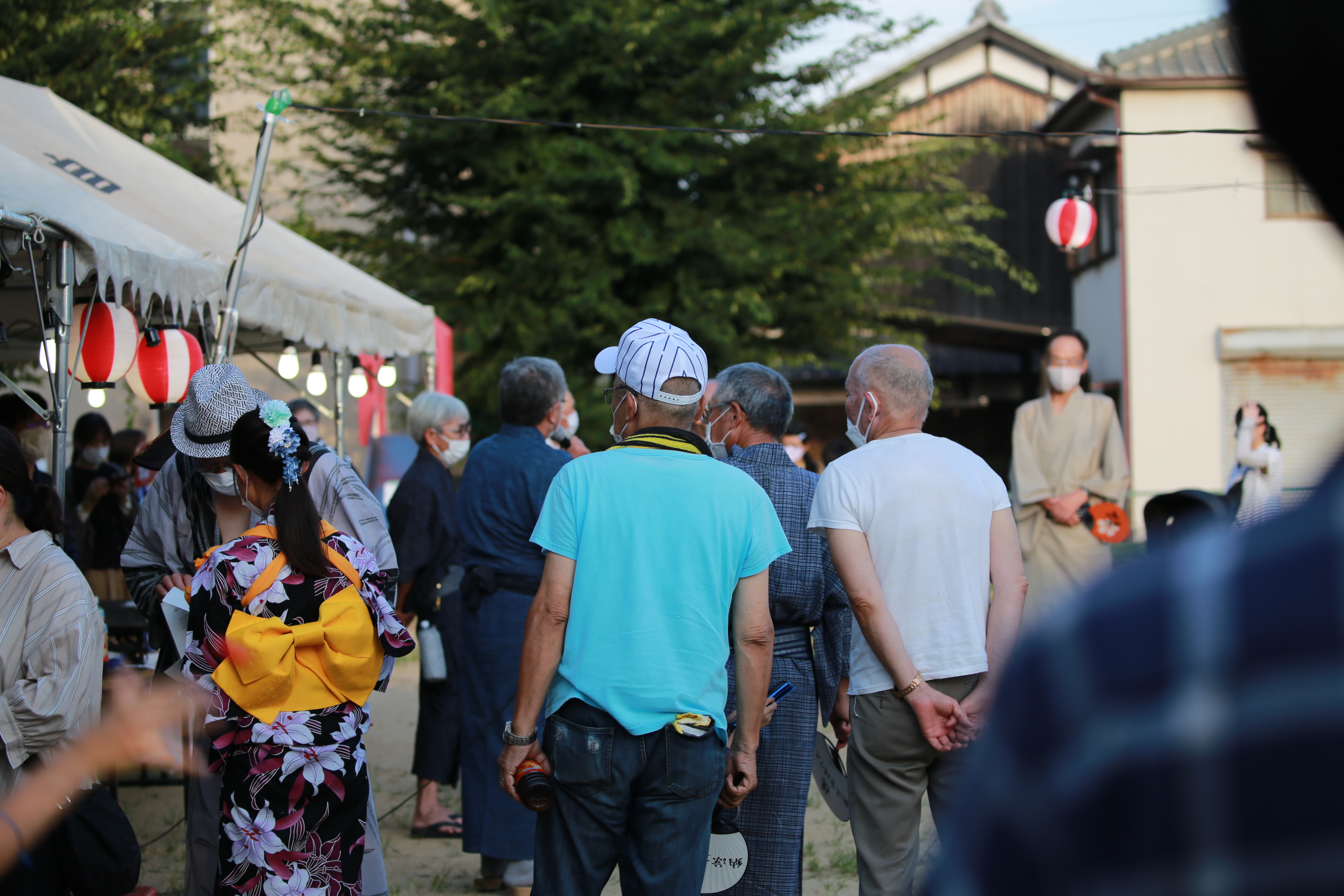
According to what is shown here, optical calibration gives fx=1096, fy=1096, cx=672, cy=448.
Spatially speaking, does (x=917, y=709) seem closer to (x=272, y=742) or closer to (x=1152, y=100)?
(x=272, y=742)

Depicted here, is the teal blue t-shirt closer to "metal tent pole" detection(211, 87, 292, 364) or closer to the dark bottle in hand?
the dark bottle in hand

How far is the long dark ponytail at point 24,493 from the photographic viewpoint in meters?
2.94

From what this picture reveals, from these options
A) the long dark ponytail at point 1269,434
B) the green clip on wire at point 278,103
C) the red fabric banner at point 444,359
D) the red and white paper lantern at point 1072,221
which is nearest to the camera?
the green clip on wire at point 278,103

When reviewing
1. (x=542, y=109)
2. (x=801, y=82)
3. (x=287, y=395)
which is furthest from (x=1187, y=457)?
(x=287, y=395)

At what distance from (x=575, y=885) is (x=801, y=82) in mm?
12317

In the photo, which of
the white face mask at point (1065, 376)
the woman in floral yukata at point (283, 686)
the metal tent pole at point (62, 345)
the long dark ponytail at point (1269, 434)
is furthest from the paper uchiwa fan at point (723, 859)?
the long dark ponytail at point (1269, 434)

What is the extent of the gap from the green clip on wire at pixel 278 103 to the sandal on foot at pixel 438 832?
4047 millimetres

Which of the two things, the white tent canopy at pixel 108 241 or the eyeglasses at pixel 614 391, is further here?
the white tent canopy at pixel 108 241

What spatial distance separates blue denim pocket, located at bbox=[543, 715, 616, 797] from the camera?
101 inches

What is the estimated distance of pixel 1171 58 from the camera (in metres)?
16.1

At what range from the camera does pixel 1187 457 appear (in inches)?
615

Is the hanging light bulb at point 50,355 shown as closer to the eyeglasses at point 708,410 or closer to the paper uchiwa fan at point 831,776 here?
the eyeglasses at point 708,410

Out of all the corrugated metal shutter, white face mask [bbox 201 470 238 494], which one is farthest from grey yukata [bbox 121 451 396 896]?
the corrugated metal shutter

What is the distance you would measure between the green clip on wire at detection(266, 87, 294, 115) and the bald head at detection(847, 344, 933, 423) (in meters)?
4.49
